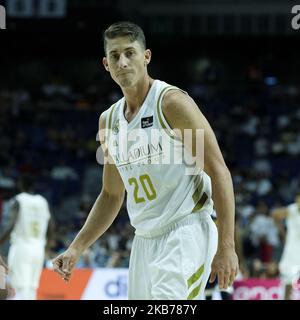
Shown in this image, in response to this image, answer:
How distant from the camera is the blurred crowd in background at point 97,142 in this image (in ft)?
56.2

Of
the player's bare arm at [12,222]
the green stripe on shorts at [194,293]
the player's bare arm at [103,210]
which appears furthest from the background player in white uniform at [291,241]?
the green stripe on shorts at [194,293]

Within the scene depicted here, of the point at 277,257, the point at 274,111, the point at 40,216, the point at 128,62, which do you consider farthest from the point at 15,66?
the point at 128,62

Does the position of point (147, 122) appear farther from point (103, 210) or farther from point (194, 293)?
point (194, 293)

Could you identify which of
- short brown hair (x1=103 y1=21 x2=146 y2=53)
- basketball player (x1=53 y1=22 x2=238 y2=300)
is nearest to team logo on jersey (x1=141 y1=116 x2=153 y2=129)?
basketball player (x1=53 y1=22 x2=238 y2=300)

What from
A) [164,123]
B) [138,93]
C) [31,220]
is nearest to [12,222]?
[31,220]

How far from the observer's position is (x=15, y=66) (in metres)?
28.2

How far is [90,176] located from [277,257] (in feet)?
22.8

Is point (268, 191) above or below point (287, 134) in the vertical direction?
below

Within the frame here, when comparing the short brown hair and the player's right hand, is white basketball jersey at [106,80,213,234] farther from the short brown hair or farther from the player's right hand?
the player's right hand

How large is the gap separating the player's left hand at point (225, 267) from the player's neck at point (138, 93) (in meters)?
1.17

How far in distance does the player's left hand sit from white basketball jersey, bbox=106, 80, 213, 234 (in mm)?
517

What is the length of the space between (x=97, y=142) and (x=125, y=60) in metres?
18.2

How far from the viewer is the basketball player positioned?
170 inches

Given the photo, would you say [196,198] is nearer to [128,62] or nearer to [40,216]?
[128,62]
